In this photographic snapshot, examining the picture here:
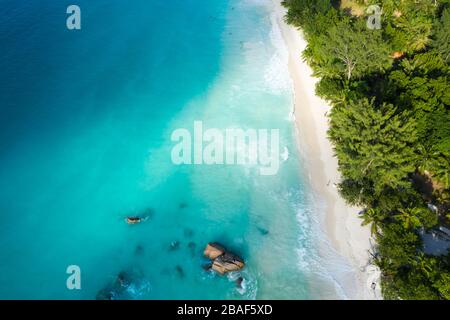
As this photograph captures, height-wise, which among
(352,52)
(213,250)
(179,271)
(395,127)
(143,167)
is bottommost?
(179,271)

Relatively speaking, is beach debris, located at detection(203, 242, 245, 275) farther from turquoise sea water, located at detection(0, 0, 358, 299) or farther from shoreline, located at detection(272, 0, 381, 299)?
shoreline, located at detection(272, 0, 381, 299)

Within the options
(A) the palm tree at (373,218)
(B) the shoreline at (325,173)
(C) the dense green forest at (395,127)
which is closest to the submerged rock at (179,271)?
(B) the shoreline at (325,173)

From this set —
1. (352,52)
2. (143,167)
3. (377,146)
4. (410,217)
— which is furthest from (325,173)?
(143,167)

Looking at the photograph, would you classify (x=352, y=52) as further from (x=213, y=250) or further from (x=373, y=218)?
(x=213, y=250)

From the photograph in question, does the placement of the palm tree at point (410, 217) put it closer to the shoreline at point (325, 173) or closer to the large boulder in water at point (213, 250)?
the shoreline at point (325, 173)

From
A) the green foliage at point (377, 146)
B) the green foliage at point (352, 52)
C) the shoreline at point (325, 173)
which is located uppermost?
the green foliage at point (352, 52)

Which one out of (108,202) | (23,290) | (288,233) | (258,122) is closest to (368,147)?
(288,233)
